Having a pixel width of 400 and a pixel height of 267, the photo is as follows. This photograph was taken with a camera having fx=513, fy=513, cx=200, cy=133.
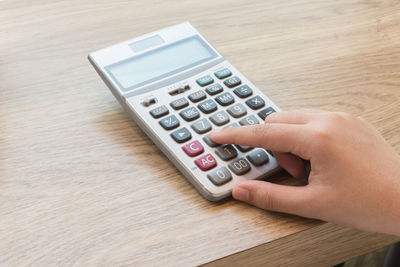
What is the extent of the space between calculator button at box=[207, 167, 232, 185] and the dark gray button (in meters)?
0.09

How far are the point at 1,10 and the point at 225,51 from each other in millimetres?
297

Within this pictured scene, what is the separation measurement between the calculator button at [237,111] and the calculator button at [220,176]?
7cm

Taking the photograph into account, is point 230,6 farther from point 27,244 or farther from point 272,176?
point 27,244

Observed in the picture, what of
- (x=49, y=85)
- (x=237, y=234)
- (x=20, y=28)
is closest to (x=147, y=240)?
(x=237, y=234)

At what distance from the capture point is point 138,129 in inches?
20.8

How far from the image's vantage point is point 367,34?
2.15ft

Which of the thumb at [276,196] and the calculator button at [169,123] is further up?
the calculator button at [169,123]

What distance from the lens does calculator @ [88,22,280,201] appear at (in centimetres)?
47

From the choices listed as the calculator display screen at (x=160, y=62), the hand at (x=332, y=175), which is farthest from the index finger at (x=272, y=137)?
the calculator display screen at (x=160, y=62)

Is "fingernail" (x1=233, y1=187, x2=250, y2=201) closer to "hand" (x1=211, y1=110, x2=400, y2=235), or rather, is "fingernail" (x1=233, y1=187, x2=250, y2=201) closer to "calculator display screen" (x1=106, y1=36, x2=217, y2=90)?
"hand" (x1=211, y1=110, x2=400, y2=235)

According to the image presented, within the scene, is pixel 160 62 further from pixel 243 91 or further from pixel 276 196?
pixel 276 196

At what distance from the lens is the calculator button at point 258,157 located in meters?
0.47

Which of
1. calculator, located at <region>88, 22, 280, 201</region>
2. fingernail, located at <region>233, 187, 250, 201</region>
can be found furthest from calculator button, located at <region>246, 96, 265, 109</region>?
fingernail, located at <region>233, 187, 250, 201</region>

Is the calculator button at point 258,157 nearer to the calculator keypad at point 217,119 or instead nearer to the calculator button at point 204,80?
the calculator keypad at point 217,119
